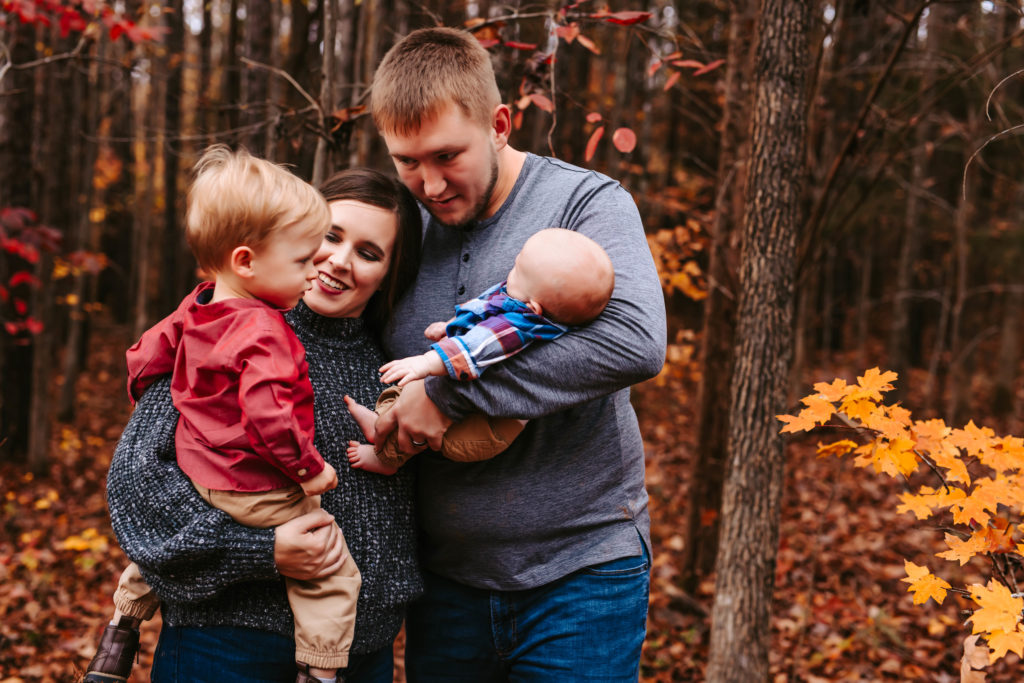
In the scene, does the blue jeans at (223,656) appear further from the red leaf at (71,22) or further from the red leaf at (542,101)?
the red leaf at (71,22)

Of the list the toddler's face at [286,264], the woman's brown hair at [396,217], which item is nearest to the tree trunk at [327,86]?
the woman's brown hair at [396,217]

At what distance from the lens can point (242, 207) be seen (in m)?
1.70

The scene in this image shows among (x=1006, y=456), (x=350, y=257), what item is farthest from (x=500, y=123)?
(x=1006, y=456)

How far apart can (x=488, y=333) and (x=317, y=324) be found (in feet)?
1.70

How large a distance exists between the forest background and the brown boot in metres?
0.90

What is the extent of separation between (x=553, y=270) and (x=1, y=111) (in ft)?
28.1

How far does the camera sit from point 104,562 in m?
6.59

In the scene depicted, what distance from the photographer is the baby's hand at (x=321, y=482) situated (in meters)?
1.70

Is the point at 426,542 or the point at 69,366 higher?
the point at 426,542

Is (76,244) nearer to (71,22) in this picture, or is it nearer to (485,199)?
(71,22)

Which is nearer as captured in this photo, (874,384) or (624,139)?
(874,384)

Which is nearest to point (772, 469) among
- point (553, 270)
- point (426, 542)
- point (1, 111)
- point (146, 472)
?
point (426, 542)

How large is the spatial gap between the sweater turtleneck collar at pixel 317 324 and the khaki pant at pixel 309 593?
41cm

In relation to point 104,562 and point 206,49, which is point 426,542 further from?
point 206,49
